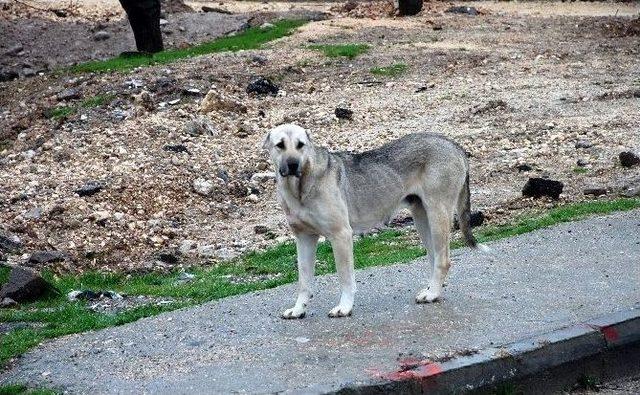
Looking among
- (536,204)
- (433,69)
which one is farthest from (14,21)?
(536,204)

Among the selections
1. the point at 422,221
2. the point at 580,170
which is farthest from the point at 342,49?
the point at 422,221

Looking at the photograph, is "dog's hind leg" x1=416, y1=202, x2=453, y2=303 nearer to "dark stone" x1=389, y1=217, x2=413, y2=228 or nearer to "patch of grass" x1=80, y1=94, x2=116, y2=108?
"dark stone" x1=389, y1=217, x2=413, y2=228

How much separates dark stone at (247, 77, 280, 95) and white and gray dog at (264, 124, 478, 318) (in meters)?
10.0

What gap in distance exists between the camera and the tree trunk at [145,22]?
22406 mm

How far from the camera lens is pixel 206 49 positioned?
73.5ft

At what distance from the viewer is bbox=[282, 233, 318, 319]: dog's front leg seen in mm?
8945

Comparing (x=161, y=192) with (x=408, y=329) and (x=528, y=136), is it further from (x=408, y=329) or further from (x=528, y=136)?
(x=408, y=329)

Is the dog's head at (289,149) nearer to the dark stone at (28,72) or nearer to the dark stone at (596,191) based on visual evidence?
the dark stone at (596,191)

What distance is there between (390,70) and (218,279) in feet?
Result: 32.6

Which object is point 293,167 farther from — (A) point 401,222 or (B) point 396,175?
(A) point 401,222

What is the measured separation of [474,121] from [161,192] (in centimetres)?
496

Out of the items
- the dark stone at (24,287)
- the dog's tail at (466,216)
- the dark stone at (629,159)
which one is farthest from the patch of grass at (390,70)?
the dog's tail at (466,216)

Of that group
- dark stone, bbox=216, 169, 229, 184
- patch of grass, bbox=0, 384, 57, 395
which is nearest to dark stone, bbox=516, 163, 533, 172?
dark stone, bbox=216, 169, 229, 184

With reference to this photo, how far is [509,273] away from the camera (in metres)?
9.99
